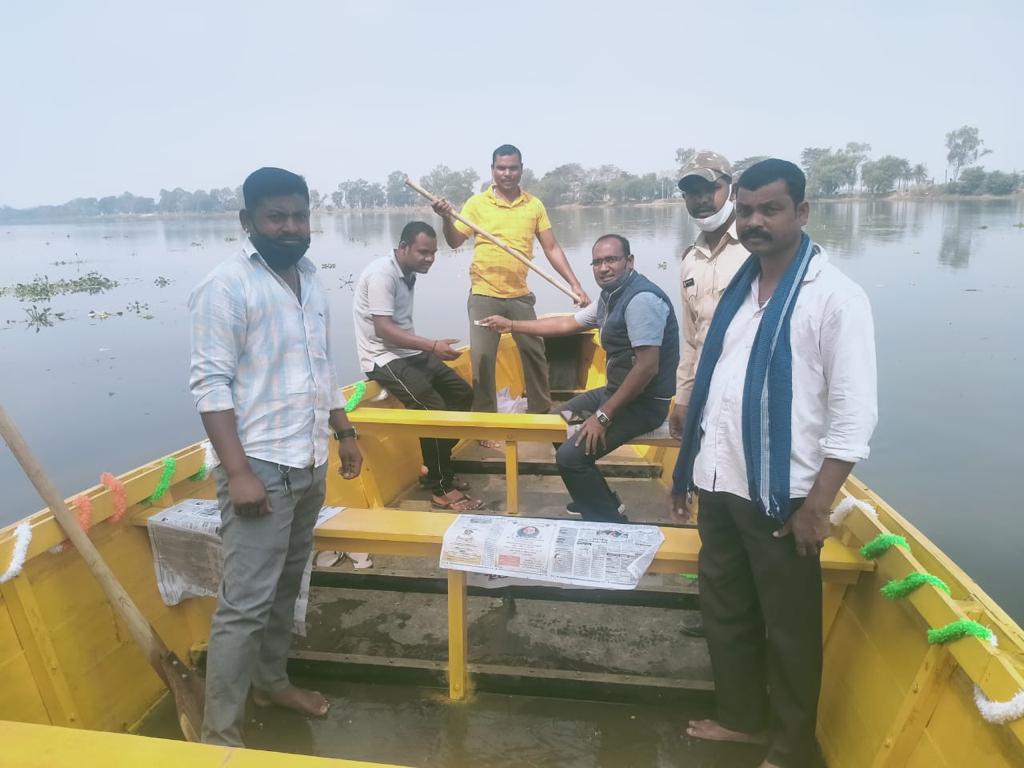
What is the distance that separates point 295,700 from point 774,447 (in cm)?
184

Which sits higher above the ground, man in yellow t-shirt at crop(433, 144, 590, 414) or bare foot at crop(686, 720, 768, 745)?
man in yellow t-shirt at crop(433, 144, 590, 414)

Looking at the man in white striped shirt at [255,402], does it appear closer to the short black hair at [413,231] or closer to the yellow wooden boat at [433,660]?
the yellow wooden boat at [433,660]

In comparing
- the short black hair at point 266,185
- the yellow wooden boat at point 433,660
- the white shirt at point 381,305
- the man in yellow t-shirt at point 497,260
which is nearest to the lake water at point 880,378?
the yellow wooden boat at point 433,660

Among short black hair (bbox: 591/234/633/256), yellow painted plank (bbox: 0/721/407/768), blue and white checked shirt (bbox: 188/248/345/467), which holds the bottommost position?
yellow painted plank (bbox: 0/721/407/768)

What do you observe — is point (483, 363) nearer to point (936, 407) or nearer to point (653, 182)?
point (936, 407)

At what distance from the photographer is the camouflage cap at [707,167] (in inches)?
100

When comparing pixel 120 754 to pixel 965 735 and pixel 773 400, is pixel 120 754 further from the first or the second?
pixel 965 735

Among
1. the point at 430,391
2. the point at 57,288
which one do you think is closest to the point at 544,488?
the point at 430,391

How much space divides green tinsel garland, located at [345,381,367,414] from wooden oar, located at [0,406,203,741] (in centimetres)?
160

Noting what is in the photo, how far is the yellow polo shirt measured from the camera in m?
4.35

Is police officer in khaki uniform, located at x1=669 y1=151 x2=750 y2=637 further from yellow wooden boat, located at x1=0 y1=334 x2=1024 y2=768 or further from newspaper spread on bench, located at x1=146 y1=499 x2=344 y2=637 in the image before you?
newspaper spread on bench, located at x1=146 y1=499 x2=344 y2=637

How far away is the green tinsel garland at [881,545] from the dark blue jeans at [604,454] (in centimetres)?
121

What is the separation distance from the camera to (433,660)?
2.53m

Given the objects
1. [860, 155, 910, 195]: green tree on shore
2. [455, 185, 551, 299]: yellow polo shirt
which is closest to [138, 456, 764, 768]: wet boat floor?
[455, 185, 551, 299]: yellow polo shirt
